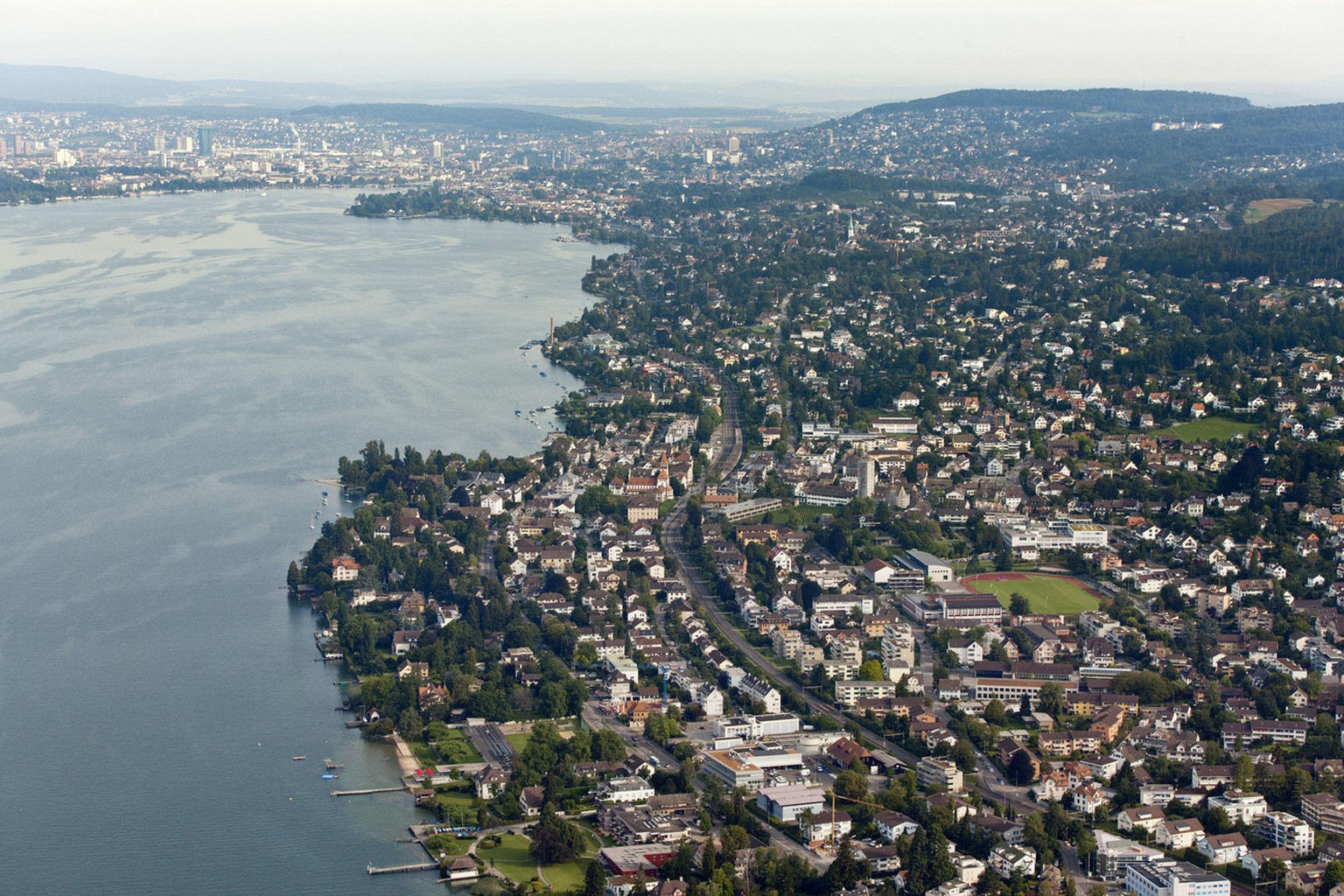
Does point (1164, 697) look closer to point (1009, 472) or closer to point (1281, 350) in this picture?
point (1009, 472)

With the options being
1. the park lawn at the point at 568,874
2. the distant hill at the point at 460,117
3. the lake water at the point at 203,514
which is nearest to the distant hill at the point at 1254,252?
the lake water at the point at 203,514

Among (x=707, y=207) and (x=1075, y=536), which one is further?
(x=707, y=207)

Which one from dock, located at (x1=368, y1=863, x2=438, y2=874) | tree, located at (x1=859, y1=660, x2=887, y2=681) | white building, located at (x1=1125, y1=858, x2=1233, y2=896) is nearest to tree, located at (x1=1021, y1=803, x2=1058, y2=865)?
white building, located at (x1=1125, y1=858, x2=1233, y2=896)

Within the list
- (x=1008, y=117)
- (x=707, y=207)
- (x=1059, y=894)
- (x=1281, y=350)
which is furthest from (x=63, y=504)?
(x=1008, y=117)

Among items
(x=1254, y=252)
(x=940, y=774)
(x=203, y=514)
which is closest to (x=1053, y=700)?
(x=940, y=774)

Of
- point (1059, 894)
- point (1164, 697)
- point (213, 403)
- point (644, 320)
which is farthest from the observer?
point (644, 320)

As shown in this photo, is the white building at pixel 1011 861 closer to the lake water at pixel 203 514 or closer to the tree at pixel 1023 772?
the tree at pixel 1023 772

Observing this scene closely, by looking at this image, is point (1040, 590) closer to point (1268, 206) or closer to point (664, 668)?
point (664, 668)
